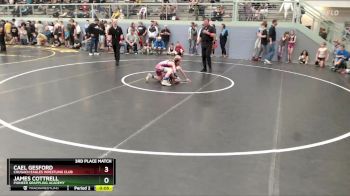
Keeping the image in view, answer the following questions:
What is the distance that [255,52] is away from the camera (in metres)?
19.3

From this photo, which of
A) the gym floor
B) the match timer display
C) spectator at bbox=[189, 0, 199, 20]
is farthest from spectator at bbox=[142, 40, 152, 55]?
the match timer display

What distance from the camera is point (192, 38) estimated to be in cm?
2073

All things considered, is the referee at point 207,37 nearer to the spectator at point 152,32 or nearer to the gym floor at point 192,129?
the gym floor at point 192,129

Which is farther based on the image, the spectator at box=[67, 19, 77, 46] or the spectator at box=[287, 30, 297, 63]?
the spectator at box=[67, 19, 77, 46]

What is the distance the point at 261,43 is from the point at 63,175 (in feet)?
51.7

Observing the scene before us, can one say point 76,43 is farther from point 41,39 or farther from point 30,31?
point 30,31

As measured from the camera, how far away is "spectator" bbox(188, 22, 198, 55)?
20.6 m

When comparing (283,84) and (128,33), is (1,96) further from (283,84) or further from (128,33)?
(128,33)

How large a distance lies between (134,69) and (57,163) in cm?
1070

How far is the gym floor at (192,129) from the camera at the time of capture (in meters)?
5.15

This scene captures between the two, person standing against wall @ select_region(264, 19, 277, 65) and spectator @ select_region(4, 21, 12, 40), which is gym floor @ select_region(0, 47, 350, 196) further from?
spectator @ select_region(4, 21, 12, 40)

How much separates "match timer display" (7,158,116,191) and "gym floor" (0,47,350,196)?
0.43m

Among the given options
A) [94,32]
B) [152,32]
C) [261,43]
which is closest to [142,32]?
[152,32]

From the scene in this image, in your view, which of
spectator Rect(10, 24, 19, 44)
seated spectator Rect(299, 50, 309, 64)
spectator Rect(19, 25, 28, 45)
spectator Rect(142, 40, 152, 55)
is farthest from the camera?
spectator Rect(10, 24, 19, 44)
